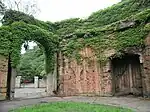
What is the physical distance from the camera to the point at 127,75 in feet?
41.8

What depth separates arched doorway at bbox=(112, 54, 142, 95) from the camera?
12.3 meters

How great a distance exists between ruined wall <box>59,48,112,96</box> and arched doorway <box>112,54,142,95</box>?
858 millimetres

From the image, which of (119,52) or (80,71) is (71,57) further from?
(119,52)

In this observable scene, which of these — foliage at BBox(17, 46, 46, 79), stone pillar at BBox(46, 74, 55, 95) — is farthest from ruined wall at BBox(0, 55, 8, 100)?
foliage at BBox(17, 46, 46, 79)

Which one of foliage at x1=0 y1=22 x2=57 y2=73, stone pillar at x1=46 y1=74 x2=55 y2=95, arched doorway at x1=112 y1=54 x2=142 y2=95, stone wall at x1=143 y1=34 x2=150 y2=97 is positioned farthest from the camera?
stone pillar at x1=46 y1=74 x2=55 y2=95

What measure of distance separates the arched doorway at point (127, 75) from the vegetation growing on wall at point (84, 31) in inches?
46.3

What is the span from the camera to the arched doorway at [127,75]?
12.3 m

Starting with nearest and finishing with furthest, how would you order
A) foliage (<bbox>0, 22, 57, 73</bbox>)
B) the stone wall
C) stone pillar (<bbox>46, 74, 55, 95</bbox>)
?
1. the stone wall
2. foliage (<bbox>0, 22, 57, 73</bbox>)
3. stone pillar (<bbox>46, 74, 55, 95</bbox>)

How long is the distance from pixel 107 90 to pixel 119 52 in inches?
92.9

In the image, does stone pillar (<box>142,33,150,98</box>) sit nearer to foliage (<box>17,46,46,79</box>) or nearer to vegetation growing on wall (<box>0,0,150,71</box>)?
vegetation growing on wall (<box>0,0,150,71</box>)

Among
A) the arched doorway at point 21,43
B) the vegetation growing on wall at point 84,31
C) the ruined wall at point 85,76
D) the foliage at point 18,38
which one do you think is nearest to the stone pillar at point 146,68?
the vegetation growing on wall at point 84,31

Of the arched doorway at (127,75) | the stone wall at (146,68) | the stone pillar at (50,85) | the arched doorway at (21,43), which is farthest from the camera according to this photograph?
the stone pillar at (50,85)

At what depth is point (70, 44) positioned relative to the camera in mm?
14062

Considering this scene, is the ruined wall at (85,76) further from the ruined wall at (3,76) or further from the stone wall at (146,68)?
the ruined wall at (3,76)
